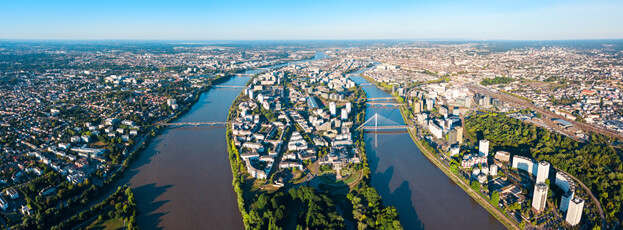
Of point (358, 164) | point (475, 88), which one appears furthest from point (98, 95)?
point (475, 88)

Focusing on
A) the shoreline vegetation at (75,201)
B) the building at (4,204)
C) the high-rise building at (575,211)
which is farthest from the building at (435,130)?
the building at (4,204)

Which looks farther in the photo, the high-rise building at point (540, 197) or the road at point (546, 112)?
the road at point (546, 112)

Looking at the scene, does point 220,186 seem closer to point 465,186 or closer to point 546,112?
point 465,186

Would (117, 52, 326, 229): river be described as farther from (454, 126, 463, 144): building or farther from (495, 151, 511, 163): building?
(495, 151, 511, 163): building

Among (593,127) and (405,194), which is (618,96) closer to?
(593,127)

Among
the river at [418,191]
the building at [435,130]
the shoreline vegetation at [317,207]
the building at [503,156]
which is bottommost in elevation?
the river at [418,191]

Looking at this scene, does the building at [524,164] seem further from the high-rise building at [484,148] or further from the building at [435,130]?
the building at [435,130]

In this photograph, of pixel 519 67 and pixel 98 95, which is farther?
pixel 519 67
